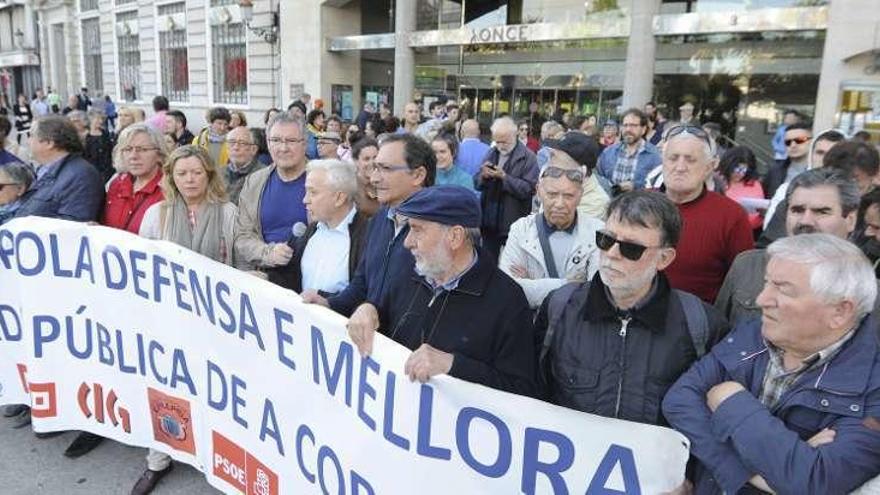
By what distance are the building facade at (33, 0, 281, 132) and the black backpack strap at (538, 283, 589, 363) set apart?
68.8ft

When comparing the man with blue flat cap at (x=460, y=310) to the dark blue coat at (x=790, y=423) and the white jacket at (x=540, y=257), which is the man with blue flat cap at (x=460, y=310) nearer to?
the white jacket at (x=540, y=257)

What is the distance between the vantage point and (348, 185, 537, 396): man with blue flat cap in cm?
201

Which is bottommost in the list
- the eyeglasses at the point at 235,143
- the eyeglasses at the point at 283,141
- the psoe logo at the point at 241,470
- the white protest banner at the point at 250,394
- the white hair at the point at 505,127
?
the psoe logo at the point at 241,470

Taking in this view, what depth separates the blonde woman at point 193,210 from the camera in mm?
3160

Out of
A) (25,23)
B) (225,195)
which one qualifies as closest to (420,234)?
(225,195)

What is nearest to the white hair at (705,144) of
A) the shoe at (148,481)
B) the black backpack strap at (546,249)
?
the black backpack strap at (546,249)

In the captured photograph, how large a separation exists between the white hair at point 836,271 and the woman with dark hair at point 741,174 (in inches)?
142

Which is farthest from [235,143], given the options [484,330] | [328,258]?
[484,330]

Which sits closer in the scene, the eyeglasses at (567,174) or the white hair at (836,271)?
the white hair at (836,271)

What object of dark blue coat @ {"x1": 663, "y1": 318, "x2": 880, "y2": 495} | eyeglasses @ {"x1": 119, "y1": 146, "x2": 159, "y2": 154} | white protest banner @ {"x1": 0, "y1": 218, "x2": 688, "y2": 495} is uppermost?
eyeglasses @ {"x1": 119, "y1": 146, "x2": 159, "y2": 154}

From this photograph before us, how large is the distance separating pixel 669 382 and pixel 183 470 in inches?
101

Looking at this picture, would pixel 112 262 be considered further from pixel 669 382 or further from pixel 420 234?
pixel 669 382

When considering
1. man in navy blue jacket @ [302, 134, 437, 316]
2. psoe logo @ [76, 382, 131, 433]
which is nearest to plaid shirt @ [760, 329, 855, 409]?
man in navy blue jacket @ [302, 134, 437, 316]

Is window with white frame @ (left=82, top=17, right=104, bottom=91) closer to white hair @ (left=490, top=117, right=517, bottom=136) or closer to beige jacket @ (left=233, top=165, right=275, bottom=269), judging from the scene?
white hair @ (left=490, top=117, right=517, bottom=136)
